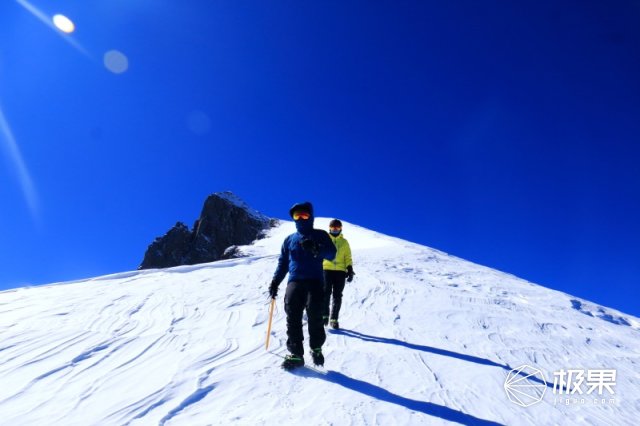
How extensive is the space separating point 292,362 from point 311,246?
1.52 m

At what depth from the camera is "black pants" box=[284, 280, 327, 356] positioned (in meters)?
4.84

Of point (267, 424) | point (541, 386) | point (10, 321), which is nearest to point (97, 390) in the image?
point (267, 424)

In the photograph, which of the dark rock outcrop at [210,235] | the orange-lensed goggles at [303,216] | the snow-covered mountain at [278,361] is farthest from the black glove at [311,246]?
the dark rock outcrop at [210,235]

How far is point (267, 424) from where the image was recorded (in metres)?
3.34

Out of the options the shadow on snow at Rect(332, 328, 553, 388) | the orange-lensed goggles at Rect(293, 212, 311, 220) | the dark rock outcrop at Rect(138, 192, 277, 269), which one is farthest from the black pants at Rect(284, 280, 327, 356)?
the dark rock outcrop at Rect(138, 192, 277, 269)

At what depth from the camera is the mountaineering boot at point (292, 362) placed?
472 centimetres

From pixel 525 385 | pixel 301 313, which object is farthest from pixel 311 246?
pixel 525 385

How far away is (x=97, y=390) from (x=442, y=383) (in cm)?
411

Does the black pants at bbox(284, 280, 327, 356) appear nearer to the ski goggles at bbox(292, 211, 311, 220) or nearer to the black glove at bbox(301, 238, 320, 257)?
the black glove at bbox(301, 238, 320, 257)

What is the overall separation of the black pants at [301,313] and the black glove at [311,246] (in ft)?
1.31

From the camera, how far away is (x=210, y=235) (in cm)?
6234

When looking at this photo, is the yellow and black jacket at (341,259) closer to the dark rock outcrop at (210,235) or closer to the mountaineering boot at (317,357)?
the mountaineering boot at (317,357)

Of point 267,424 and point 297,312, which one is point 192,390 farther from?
point 297,312

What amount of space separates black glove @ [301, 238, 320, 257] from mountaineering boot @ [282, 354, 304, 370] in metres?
1.35
